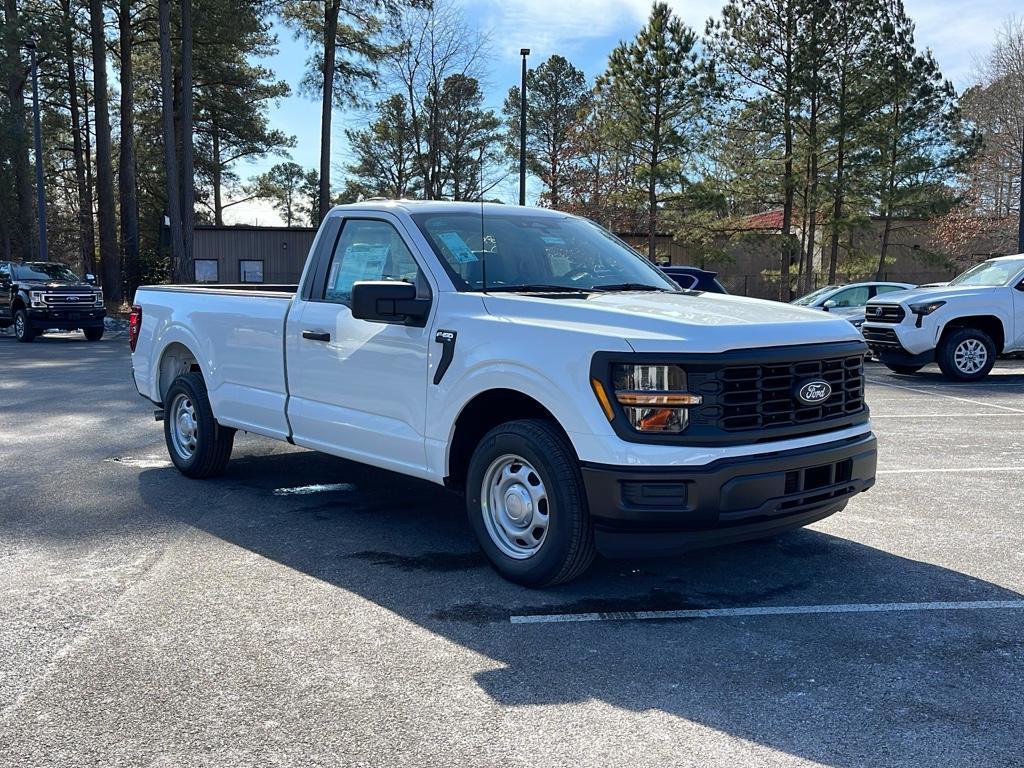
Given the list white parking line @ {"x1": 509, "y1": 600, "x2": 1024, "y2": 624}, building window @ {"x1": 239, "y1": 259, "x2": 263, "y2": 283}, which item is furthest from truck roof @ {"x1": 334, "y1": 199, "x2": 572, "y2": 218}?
building window @ {"x1": 239, "y1": 259, "x2": 263, "y2": 283}

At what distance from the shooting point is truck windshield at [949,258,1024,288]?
1477 cm

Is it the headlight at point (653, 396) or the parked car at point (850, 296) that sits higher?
the parked car at point (850, 296)

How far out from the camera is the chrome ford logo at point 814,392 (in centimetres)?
468

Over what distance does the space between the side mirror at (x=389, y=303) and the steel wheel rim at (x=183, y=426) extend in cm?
285

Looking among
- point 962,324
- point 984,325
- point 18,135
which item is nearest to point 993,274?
point 984,325

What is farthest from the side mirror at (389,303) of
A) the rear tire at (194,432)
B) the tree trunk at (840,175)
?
the tree trunk at (840,175)

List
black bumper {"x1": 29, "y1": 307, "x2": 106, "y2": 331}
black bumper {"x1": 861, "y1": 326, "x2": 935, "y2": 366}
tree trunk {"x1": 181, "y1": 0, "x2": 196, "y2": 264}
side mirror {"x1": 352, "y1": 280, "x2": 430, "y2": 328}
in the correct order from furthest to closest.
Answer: tree trunk {"x1": 181, "y1": 0, "x2": 196, "y2": 264} → black bumper {"x1": 29, "y1": 307, "x2": 106, "y2": 331} → black bumper {"x1": 861, "y1": 326, "x2": 935, "y2": 366} → side mirror {"x1": 352, "y1": 280, "x2": 430, "y2": 328}

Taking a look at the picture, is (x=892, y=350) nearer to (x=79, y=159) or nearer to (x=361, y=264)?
(x=361, y=264)

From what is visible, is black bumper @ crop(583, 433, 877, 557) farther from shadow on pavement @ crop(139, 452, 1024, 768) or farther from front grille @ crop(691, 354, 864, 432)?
shadow on pavement @ crop(139, 452, 1024, 768)

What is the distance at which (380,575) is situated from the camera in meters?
5.19

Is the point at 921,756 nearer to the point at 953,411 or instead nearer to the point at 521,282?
the point at 521,282

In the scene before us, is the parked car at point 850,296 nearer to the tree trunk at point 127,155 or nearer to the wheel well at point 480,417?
the wheel well at point 480,417

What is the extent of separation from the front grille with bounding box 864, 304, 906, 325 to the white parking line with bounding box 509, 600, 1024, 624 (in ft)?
36.0

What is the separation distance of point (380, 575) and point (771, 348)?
234 centimetres
